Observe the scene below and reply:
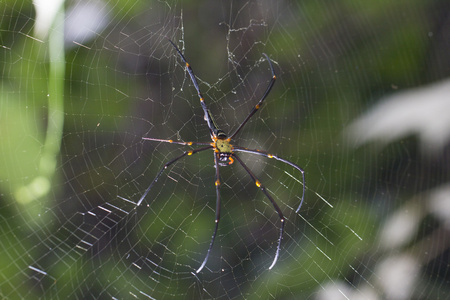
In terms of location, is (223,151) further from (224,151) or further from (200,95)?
(200,95)

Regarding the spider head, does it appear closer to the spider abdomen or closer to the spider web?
the spider abdomen

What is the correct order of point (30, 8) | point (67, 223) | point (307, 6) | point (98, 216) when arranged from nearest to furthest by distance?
1. point (30, 8)
2. point (67, 223)
3. point (98, 216)
4. point (307, 6)

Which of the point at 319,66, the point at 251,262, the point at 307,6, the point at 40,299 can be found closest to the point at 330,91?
the point at 319,66

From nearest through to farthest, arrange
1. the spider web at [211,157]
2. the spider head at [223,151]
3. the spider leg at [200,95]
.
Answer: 1. the spider web at [211,157]
2. the spider leg at [200,95]
3. the spider head at [223,151]

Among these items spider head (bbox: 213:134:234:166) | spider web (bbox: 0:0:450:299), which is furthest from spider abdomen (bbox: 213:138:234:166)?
spider web (bbox: 0:0:450:299)

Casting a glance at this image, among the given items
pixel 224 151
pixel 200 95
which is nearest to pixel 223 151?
pixel 224 151

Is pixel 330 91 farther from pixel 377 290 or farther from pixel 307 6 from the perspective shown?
pixel 377 290

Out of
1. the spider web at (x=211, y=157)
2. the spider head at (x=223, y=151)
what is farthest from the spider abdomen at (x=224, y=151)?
the spider web at (x=211, y=157)

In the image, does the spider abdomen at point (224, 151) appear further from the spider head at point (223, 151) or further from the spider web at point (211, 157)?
the spider web at point (211, 157)
